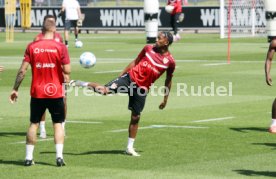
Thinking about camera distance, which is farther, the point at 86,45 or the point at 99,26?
the point at 99,26

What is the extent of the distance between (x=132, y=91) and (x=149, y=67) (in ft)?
1.57

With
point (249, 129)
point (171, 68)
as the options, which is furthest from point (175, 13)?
point (171, 68)

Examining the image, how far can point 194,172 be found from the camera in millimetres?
13953

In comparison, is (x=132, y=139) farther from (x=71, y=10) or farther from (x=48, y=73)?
(x=71, y=10)

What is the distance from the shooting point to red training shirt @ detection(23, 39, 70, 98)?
572 inches

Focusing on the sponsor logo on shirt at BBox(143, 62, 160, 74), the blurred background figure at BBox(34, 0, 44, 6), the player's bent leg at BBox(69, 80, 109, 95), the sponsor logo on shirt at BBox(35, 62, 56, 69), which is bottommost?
the blurred background figure at BBox(34, 0, 44, 6)

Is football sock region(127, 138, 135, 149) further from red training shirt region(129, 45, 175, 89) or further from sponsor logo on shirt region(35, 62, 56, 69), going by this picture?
sponsor logo on shirt region(35, 62, 56, 69)

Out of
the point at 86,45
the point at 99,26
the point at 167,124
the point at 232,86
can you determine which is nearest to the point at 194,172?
the point at 167,124

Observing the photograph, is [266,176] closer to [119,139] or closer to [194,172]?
[194,172]

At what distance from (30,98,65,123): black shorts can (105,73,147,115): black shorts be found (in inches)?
53.5

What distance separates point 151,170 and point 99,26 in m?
46.3

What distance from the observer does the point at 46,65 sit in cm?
1454

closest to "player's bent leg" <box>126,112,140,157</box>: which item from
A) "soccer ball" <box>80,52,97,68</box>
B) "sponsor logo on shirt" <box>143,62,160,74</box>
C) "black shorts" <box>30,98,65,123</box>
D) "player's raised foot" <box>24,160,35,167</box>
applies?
"sponsor logo on shirt" <box>143,62,160,74</box>

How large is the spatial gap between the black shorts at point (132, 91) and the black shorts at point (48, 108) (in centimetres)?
136
